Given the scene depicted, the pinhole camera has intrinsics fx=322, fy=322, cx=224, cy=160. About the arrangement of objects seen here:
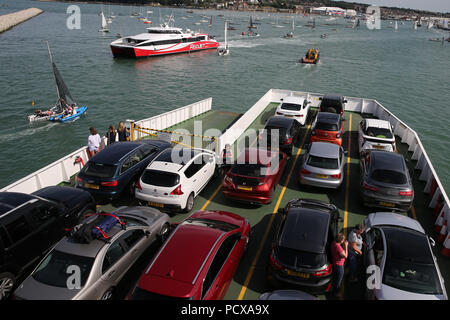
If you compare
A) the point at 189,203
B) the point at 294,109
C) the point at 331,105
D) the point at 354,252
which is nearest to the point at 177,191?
the point at 189,203

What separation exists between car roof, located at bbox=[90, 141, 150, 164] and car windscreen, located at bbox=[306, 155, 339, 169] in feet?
19.5

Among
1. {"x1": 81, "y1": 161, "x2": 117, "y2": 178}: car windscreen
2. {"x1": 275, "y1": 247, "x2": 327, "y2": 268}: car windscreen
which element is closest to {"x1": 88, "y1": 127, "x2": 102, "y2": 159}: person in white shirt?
{"x1": 81, "y1": 161, "x2": 117, "y2": 178}: car windscreen

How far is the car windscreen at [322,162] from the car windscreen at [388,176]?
1.23m

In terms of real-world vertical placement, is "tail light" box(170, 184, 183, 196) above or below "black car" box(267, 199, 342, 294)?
above

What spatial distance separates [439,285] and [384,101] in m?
36.9

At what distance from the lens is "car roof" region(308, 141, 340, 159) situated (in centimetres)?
1097

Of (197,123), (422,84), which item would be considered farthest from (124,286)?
(422,84)

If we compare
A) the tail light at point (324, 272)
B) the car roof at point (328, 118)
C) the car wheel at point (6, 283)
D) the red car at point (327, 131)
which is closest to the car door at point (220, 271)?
the tail light at point (324, 272)

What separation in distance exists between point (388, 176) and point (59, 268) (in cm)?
918

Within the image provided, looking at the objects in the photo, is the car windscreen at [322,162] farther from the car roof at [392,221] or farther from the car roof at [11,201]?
the car roof at [11,201]

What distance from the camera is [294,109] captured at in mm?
17062

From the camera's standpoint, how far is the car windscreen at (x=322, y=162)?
1081 cm

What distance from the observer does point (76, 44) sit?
2569 inches

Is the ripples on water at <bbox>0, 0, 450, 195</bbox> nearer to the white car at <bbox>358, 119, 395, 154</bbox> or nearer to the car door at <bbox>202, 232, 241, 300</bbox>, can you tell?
the white car at <bbox>358, 119, 395, 154</bbox>
